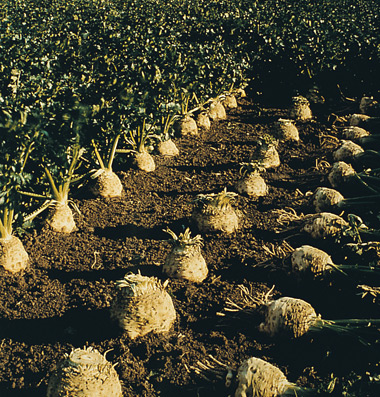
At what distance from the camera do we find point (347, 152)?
635cm

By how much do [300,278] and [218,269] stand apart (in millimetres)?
761

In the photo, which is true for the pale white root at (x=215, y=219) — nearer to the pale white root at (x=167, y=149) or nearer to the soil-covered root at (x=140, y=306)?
the soil-covered root at (x=140, y=306)

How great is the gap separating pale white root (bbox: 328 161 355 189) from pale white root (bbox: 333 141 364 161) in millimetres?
682

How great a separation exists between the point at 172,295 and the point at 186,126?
157 inches

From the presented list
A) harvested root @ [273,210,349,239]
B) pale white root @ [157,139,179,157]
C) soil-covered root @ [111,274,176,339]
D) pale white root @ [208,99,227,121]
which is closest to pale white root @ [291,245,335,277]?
harvested root @ [273,210,349,239]

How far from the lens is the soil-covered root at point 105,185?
17.5 ft

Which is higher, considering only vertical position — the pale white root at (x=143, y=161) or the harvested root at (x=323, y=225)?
the harvested root at (x=323, y=225)

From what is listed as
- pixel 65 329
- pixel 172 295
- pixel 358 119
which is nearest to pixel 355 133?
pixel 358 119

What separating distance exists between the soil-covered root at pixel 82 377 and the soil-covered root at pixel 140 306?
1.82ft

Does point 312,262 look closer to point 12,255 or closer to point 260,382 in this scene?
point 260,382

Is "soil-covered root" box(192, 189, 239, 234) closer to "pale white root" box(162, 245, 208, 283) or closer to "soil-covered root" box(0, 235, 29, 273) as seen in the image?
"pale white root" box(162, 245, 208, 283)

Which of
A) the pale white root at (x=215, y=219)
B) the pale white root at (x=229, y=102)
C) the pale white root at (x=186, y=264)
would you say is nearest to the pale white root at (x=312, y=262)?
the pale white root at (x=186, y=264)

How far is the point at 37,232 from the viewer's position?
470 cm

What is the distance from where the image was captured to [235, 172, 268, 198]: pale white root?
5.56 metres
